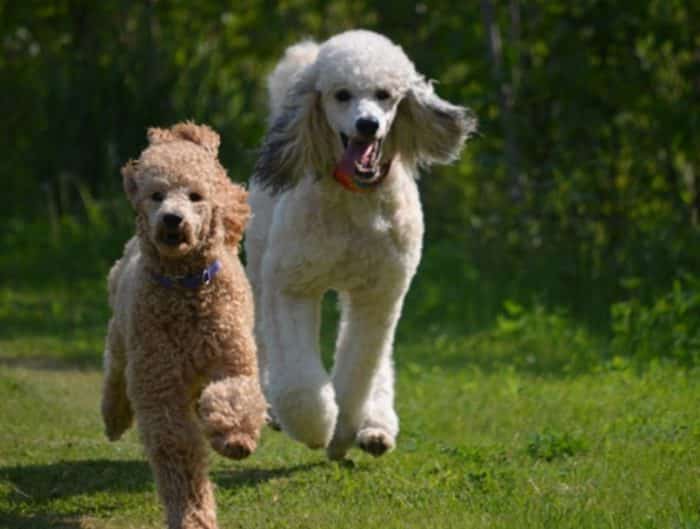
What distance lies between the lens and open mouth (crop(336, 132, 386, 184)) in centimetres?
645

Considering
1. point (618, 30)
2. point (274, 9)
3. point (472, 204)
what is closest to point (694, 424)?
point (618, 30)

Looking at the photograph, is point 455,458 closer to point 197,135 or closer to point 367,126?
point 367,126

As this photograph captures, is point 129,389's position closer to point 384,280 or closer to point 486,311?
point 384,280

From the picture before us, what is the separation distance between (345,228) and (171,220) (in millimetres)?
1567

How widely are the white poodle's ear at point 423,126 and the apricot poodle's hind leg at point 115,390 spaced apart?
159 centimetres

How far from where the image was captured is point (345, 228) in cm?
651

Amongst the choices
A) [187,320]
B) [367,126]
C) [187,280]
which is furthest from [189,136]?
[367,126]

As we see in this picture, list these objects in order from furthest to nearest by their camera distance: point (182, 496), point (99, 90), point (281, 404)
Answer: point (99, 90) → point (281, 404) → point (182, 496)

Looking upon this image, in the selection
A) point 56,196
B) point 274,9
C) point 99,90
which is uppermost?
point 274,9

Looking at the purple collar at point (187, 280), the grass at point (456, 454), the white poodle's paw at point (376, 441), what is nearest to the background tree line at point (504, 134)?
the grass at point (456, 454)

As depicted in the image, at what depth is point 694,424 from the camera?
21.3ft

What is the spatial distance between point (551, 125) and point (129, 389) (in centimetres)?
814

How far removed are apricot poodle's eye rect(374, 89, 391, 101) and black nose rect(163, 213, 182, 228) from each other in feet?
5.71

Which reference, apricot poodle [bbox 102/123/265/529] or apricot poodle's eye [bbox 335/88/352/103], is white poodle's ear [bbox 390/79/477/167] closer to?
apricot poodle's eye [bbox 335/88/352/103]
